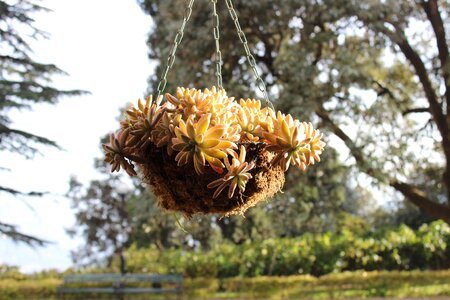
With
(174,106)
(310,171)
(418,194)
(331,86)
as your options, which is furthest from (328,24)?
(174,106)

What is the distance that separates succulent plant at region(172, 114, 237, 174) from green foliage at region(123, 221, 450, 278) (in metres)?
8.94

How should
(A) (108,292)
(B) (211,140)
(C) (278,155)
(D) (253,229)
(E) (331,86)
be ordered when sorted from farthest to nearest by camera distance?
(D) (253,229), (A) (108,292), (E) (331,86), (C) (278,155), (B) (211,140)

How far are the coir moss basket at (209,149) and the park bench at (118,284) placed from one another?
7089 mm

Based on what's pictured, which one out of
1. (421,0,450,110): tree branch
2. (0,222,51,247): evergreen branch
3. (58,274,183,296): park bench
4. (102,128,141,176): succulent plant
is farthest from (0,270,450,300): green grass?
(102,128,141,176): succulent plant

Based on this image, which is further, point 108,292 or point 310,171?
point 108,292

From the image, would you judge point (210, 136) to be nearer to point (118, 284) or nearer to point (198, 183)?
point (198, 183)

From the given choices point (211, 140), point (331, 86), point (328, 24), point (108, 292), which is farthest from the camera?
point (108, 292)

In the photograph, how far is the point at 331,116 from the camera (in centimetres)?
791

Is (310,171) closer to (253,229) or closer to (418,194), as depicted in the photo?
(418,194)

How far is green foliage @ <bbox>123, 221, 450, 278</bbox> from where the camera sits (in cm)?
1038

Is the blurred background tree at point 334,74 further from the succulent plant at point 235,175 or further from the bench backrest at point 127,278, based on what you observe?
the succulent plant at point 235,175

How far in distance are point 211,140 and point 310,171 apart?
7068mm

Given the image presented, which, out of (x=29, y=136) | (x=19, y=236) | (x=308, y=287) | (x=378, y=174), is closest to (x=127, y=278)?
(x=19, y=236)

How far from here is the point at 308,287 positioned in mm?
9602
